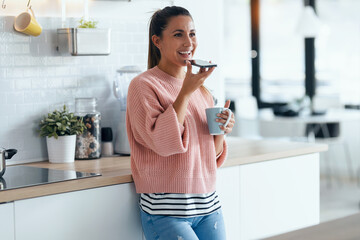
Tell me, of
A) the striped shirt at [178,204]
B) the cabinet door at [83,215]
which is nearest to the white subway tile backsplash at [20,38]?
the cabinet door at [83,215]

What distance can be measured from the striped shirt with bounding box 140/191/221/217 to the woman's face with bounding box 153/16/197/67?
0.49 meters

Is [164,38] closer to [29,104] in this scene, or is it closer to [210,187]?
[210,187]

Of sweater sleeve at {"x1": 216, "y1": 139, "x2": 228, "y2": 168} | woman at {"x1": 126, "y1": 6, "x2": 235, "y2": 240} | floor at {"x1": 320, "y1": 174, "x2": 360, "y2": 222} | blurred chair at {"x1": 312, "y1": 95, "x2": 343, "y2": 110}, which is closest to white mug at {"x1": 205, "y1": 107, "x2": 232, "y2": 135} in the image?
woman at {"x1": 126, "y1": 6, "x2": 235, "y2": 240}

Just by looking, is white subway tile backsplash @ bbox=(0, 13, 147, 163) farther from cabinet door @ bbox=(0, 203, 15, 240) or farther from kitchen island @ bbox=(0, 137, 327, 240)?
cabinet door @ bbox=(0, 203, 15, 240)

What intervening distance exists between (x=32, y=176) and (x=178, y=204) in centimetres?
58

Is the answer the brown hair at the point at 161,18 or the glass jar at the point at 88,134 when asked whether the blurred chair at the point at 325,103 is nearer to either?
the glass jar at the point at 88,134

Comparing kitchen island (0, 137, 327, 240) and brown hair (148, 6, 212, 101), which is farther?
brown hair (148, 6, 212, 101)

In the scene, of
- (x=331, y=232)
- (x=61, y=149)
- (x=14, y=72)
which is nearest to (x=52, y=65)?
(x=14, y=72)

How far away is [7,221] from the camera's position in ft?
6.31

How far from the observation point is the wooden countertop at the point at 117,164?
1.99 m

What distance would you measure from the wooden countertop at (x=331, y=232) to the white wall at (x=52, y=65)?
5.22 ft

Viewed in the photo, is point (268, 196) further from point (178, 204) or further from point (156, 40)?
point (156, 40)

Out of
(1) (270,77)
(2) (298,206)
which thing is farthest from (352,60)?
(2) (298,206)

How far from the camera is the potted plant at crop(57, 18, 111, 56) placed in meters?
2.56
